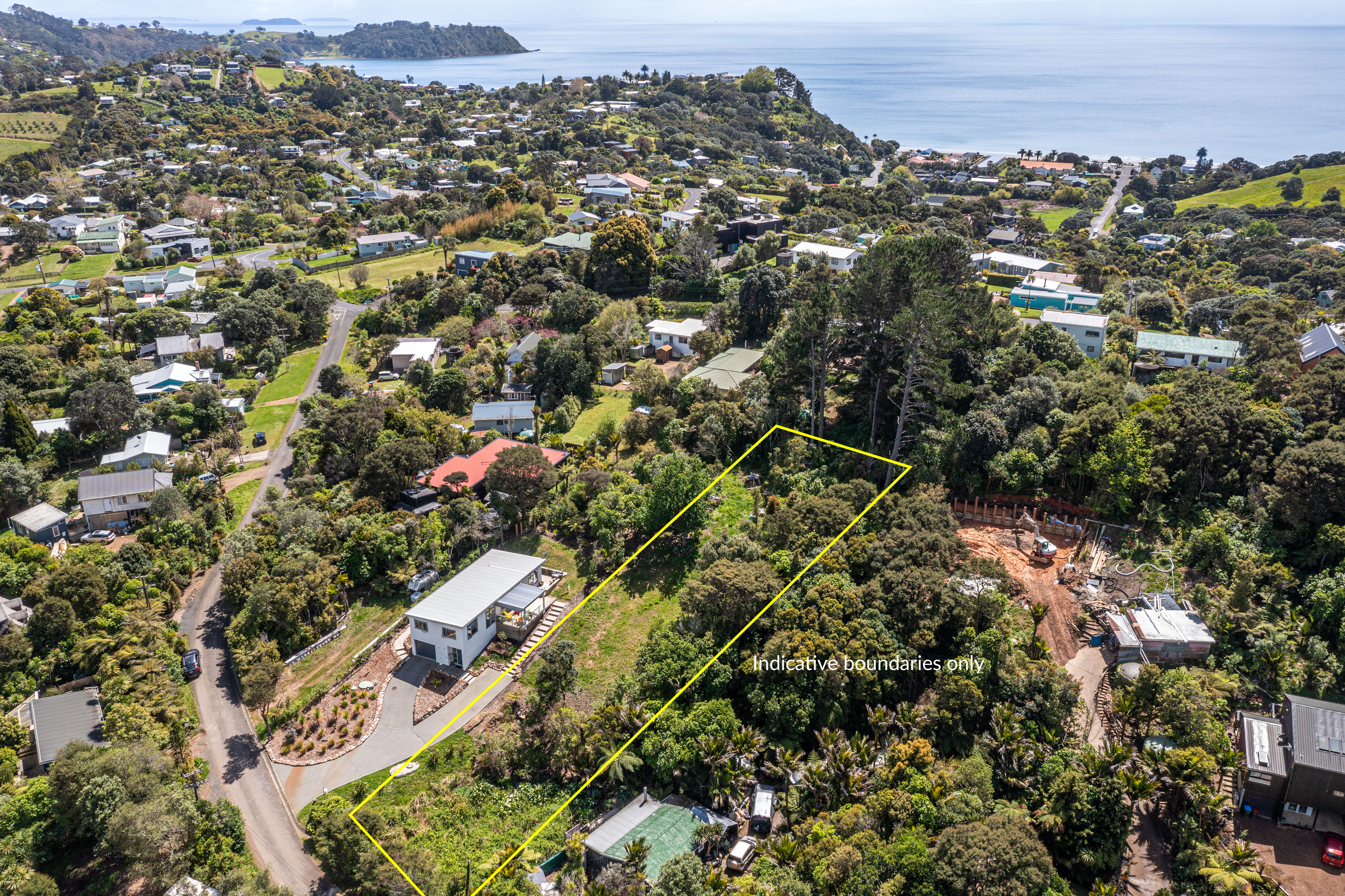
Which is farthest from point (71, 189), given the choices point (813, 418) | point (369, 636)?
point (813, 418)

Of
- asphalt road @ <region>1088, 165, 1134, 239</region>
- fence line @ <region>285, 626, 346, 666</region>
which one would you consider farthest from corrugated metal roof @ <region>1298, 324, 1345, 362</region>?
fence line @ <region>285, 626, 346, 666</region>

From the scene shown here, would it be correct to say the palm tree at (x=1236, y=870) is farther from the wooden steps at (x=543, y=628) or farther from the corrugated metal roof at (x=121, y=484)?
the corrugated metal roof at (x=121, y=484)

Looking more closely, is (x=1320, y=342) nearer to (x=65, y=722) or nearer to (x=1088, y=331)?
(x=1088, y=331)

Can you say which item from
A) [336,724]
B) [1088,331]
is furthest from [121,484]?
[1088,331]

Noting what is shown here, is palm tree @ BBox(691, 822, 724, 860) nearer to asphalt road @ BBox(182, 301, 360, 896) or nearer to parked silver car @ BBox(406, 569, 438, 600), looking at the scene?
asphalt road @ BBox(182, 301, 360, 896)

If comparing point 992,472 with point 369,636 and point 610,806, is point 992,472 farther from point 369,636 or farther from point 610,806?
point 369,636
